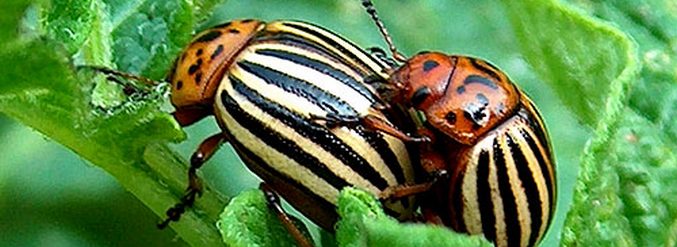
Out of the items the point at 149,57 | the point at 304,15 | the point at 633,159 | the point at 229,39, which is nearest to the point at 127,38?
the point at 149,57

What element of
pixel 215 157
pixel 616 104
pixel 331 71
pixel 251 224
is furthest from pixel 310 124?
pixel 215 157

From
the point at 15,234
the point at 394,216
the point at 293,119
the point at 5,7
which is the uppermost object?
the point at 5,7

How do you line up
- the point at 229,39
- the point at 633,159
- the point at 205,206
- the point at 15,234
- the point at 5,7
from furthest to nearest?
1. the point at 15,234
2. the point at 229,39
3. the point at 205,206
4. the point at 633,159
5. the point at 5,7

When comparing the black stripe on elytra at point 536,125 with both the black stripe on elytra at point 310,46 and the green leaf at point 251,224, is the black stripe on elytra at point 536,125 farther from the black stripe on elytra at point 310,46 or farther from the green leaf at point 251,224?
the green leaf at point 251,224

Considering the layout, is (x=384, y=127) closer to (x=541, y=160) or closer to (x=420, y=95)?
(x=420, y=95)

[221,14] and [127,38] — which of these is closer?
[127,38]

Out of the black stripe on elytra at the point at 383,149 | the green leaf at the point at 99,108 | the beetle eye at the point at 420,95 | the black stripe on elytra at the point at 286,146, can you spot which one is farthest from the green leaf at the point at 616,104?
the green leaf at the point at 99,108

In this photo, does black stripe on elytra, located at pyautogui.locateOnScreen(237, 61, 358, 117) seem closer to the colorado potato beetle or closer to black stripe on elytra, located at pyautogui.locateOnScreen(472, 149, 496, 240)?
the colorado potato beetle

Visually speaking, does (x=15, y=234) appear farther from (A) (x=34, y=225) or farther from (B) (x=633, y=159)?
(B) (x=633, y=159)
